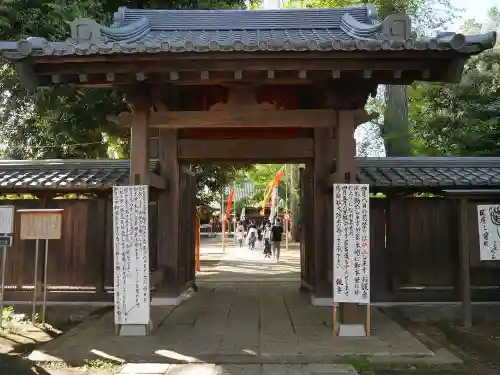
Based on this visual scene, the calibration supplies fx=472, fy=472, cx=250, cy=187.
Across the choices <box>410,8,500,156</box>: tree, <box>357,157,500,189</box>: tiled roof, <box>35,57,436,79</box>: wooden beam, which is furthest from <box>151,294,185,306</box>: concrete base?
<box>410,8,500,156</box>: tree

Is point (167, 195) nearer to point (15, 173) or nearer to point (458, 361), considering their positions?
point (15, 173)

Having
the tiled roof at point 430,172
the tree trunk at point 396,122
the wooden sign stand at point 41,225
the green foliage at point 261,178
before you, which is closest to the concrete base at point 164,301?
the wooden sign stand at point 41,225

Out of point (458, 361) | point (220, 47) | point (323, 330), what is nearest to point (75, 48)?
point (220, 47)

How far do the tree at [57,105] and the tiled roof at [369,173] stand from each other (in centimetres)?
264

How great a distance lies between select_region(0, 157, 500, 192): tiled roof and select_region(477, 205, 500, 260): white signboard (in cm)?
162

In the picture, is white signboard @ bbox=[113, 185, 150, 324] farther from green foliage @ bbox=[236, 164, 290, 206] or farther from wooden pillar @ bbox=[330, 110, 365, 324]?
green foliage @ bbox=[236, 164, 290, 206]

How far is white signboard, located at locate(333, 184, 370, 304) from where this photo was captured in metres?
6.72

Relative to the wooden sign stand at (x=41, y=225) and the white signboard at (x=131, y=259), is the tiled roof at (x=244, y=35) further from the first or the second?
the wooden sign stand at (x=41, y=225)

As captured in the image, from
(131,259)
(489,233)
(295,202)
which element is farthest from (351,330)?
(295,202)

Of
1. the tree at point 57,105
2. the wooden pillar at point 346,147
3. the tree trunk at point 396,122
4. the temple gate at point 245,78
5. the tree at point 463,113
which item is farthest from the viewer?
the tree at point 463,113

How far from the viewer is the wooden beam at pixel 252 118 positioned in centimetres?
715

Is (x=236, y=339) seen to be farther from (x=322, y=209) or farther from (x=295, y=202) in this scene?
(x=295, y=202)

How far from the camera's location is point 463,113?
18016 mm

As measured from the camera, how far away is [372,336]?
22.1ft
